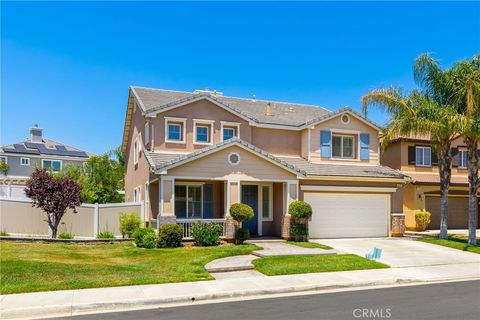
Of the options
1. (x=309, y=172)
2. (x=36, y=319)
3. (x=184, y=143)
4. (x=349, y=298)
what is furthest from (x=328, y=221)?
(x=36, y=319)

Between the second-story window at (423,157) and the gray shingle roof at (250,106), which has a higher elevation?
the gray shingle roof at (250,106)

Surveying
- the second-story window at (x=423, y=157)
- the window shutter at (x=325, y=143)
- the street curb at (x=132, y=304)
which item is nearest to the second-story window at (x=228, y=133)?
the window shutter at (x=325, y=143)

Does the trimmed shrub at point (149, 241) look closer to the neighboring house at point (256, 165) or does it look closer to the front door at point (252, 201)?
the neighboring house at point (256, 165)

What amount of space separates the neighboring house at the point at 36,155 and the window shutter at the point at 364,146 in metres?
30.7

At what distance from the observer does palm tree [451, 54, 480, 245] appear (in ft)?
62.5

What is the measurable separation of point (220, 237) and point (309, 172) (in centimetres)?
569

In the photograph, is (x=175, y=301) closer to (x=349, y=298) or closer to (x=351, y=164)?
(x=349, y=298)

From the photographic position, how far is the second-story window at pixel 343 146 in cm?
2386

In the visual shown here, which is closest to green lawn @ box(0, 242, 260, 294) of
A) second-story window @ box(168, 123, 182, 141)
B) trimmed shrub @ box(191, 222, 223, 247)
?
trimmed shrub @ box(191, 222, 223, 247)

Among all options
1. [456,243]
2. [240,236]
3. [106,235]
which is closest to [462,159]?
[456,243]

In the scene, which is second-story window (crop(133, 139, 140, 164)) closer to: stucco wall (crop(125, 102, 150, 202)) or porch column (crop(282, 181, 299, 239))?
stucco wall (crop(125, 102, 150, 202))

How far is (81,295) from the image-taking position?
9867 mm

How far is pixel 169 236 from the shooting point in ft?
57.2

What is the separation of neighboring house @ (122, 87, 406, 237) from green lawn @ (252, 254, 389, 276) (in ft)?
15.5
